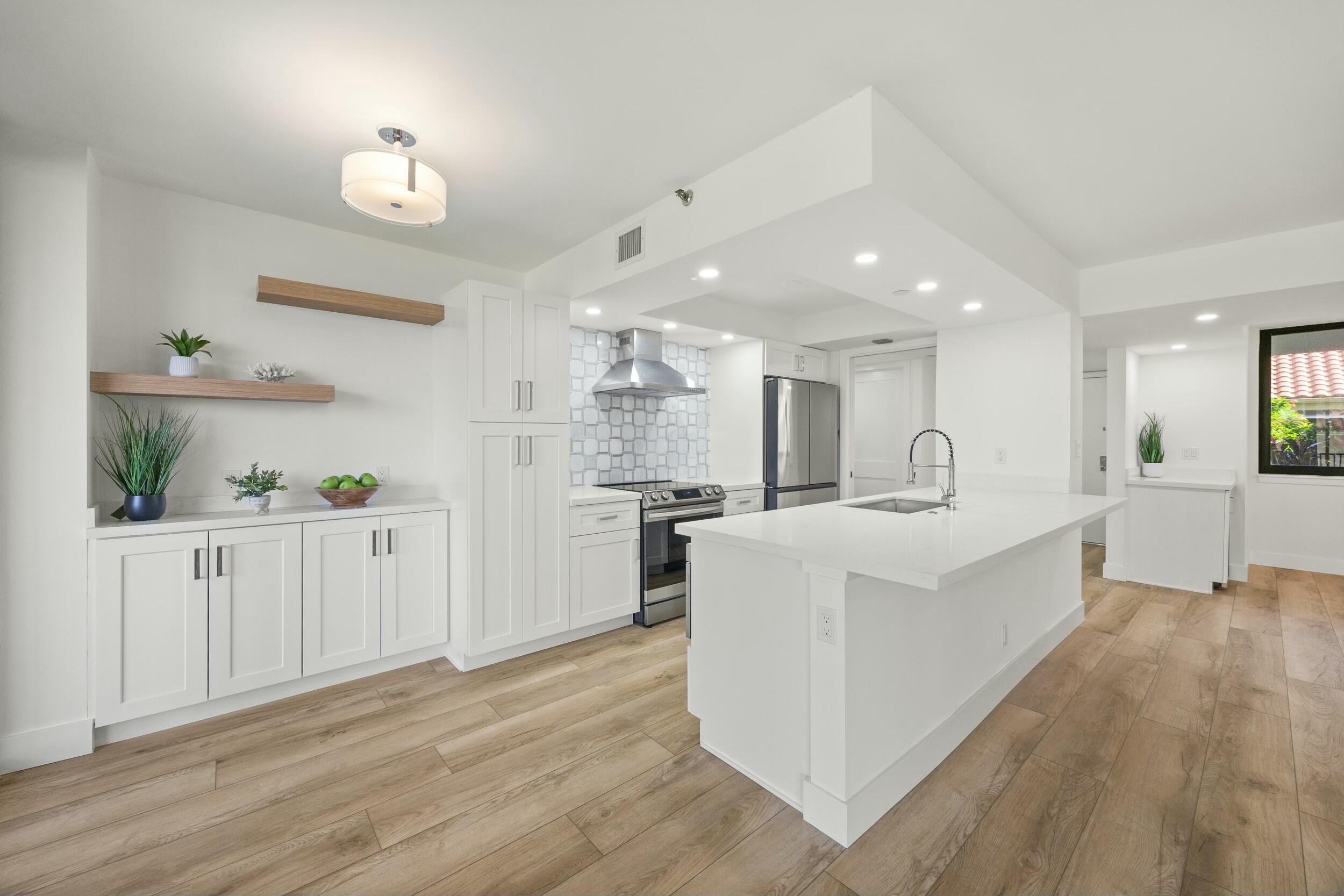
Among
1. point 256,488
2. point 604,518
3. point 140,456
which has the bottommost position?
point 604,518

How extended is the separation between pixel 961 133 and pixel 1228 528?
4469mm

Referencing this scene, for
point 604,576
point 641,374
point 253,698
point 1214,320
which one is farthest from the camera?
point 641,374

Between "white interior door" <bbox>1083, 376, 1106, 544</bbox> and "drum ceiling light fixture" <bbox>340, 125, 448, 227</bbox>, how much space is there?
6.76m

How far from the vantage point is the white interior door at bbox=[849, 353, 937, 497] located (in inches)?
194

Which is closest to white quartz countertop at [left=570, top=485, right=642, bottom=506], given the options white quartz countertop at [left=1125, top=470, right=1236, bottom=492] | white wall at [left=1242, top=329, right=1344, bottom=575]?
white quartz countertop at [left=1125, top=470, right=1236, bottom=492]

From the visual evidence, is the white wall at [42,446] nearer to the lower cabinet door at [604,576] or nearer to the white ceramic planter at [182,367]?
the white ceramic planter at [182,367]

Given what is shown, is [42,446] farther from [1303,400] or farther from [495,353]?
[1303,400]

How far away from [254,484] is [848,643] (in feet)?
8.87

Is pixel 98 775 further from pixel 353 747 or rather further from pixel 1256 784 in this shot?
pixel 1256 784

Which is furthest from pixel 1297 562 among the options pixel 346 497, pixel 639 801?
pixel 346 497

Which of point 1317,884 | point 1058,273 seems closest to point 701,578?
point 1317,884

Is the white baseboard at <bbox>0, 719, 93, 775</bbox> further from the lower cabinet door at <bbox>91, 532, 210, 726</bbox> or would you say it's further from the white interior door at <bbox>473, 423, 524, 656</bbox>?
the white interior door at <bbox>473, 423, 524, 656</bbox>

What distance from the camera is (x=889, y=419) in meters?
5.12

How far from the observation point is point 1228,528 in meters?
4.43
